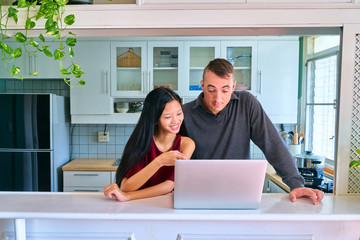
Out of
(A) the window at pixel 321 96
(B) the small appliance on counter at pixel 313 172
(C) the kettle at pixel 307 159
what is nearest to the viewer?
(B) the small appliance on counter at pixel 313 172

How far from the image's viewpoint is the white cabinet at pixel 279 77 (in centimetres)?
324

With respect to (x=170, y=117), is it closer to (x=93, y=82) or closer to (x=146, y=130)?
(x=146, y=130)

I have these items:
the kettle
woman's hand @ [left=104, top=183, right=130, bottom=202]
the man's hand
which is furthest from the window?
woman's hand @ [left=104, top=183, right=130, bottom=202]

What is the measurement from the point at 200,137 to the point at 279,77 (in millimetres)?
2098

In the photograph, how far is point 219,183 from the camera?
0.87 metres

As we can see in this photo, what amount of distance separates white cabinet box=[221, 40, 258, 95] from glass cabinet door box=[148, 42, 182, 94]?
52 cm

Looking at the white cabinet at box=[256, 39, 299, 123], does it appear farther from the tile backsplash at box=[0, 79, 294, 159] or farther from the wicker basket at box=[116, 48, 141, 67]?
the wicker basket at box=[116, 48, 141, 67]

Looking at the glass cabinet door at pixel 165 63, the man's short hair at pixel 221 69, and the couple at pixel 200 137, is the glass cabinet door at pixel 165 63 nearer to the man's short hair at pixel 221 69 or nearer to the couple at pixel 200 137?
the couple at pixel 200 137

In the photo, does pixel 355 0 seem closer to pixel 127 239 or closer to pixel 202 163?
pixel 202 163

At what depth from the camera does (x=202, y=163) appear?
2.75 feet

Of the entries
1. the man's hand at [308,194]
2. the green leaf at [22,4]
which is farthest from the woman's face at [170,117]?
the green leaf at [22,4]

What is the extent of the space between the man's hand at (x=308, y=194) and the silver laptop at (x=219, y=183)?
0.69ft

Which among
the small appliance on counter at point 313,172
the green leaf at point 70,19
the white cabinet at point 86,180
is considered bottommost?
the white cabinet at point 86,180

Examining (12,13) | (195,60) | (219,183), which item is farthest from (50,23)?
(195,60)
